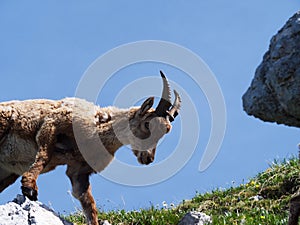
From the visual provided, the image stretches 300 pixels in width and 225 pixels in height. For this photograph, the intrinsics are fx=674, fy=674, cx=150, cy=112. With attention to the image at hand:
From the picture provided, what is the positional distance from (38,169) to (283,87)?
5.70m

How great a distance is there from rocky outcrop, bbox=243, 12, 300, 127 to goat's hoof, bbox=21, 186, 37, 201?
4.70 meters

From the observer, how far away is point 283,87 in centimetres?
624

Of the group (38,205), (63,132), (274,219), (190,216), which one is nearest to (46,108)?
(63,132)

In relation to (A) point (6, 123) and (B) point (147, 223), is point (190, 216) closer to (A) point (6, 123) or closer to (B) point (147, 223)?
(B) point (147, 223)

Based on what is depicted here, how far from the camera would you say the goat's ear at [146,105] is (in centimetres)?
1216

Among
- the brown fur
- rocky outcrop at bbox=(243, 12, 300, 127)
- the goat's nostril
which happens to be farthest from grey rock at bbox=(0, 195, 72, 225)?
rocky outcrop at bbox=(243, 12, 300, 127)

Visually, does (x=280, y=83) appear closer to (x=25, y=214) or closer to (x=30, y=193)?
(x=25, y=214)

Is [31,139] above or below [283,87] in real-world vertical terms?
above

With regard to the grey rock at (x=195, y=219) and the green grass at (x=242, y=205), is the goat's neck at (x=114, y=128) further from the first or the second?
the grey rock at (x=195, y=219)

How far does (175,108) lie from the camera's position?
1250cm

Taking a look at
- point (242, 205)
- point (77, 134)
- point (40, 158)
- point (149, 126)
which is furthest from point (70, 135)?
point (242, 205)

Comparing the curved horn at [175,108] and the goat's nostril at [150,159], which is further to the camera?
the curved horn at [175,108]

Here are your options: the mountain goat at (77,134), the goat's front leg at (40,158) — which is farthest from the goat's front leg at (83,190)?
the goat's front leg at (40,158)

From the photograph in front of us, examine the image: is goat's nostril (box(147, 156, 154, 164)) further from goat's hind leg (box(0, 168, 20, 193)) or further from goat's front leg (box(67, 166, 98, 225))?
goat's hind leg (box(0, 168, 20, 193))
